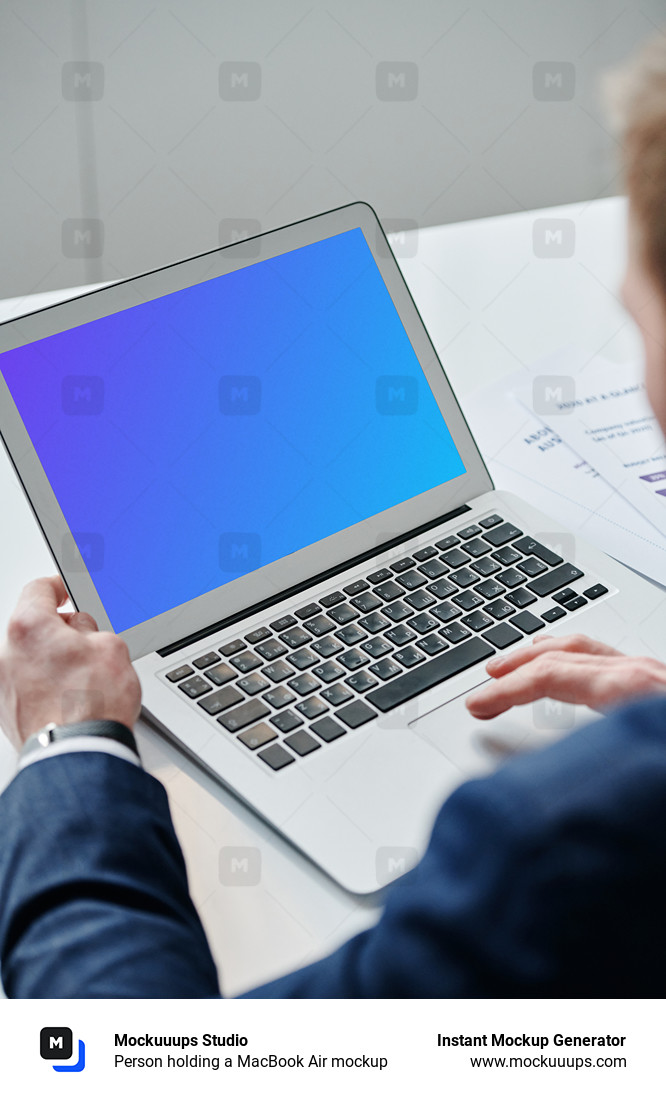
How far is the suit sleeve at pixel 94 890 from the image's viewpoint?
56 centimetres

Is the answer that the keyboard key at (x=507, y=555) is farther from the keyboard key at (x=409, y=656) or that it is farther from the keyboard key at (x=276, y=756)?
the keyboard key at (x=276, y=756)

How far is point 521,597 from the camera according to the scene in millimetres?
875

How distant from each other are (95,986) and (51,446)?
1.42ft

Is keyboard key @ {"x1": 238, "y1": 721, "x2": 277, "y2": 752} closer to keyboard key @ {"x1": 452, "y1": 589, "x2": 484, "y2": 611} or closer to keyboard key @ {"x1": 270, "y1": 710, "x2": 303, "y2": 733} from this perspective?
keyboard key @ {"x1": 270, "y1": 710, "x2": 303, "y2": 733}

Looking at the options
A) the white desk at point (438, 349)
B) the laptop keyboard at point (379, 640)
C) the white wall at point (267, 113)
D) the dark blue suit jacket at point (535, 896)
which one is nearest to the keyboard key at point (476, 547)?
the laptop keyboard at point (379, 640)

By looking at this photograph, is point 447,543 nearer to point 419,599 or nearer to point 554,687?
point 419,599

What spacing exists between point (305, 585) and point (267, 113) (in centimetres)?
216

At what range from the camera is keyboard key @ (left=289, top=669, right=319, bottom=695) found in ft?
2.57

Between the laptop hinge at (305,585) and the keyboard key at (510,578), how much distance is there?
0.10 meters

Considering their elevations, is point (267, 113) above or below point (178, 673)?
above

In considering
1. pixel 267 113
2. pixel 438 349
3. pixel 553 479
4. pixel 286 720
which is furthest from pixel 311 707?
pixel 267 113

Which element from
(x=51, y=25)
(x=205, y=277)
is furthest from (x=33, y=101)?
(x=205, y=277)
